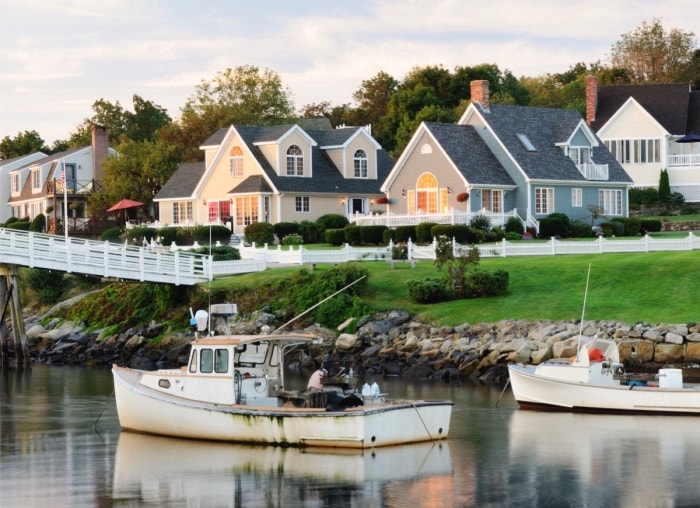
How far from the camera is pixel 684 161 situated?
78000mm

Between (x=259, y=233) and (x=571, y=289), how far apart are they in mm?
24627

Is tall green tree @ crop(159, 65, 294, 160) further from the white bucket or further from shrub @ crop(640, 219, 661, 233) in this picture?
the white bucket

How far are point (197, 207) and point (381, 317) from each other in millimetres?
31964

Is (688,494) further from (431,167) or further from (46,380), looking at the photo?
(431,167)

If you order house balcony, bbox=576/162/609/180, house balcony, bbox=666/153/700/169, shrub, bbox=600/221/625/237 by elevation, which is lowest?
shrub, bbox=600/221/625/237

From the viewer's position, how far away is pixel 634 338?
130ft

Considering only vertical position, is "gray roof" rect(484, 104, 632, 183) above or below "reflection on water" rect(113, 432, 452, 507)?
above

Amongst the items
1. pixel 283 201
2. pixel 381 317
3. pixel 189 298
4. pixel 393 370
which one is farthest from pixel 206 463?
pixel 283 201

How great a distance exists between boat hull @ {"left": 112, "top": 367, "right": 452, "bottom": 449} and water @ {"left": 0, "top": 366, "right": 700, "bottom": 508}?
280 millimetres

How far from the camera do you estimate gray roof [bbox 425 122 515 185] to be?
6469cm

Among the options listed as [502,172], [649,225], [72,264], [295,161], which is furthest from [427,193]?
[72,264]

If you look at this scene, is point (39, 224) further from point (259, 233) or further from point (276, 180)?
point (259, 233)

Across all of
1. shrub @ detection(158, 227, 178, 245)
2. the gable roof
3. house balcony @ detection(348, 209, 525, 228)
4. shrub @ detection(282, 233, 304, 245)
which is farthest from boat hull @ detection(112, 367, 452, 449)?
the gable roof

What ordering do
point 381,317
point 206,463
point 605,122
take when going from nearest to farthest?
point 206,463 → point 381,317 → point 605,122
